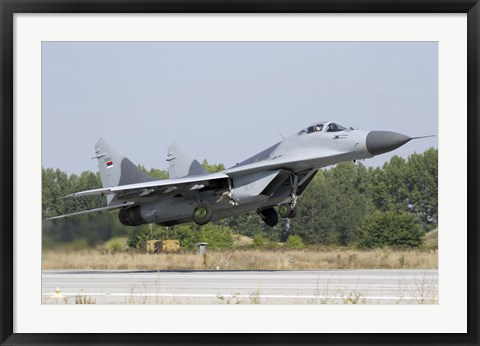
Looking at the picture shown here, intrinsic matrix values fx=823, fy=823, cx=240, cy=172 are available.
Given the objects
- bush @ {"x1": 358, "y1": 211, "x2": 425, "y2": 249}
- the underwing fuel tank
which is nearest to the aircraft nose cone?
the underwing fuel tank

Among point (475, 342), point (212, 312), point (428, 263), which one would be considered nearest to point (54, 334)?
point (212, 312)

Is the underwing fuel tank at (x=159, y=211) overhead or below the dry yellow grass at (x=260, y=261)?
overhead

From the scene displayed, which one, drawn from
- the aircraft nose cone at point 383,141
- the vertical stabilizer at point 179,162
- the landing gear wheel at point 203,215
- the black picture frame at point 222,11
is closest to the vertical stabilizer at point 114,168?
the vertical stabilizer at point 179,162

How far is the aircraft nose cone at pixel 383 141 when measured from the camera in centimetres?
→ 2064

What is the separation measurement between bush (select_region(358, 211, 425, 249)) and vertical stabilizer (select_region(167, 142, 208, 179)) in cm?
991

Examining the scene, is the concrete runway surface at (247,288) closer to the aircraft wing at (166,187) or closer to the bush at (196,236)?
the aircraft wing at (166,187)

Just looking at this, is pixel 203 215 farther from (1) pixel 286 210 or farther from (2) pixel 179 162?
(2) pixel 179 162

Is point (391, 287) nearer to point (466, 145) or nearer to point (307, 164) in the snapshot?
point (466, 145)

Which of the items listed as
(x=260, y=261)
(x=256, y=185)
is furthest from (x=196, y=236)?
(x=256, y=185)

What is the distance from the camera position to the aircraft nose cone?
20641 mm

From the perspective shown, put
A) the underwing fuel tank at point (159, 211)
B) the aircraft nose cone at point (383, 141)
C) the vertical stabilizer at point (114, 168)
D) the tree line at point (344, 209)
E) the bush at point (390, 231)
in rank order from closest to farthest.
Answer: the aircraft nose cone at point (383, 141), the underwing fuel tank at point (159, 211), the vertical stabilizer at point (114, 168), the tree line at point (344, 209), the bush at point (390, 231)

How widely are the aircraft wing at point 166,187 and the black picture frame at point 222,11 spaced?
447 inches

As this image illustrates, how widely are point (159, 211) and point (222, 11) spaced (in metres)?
14.2

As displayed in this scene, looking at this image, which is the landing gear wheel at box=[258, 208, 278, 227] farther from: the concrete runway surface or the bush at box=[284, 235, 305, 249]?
the bush at box=[284, 235, 305, 249]
